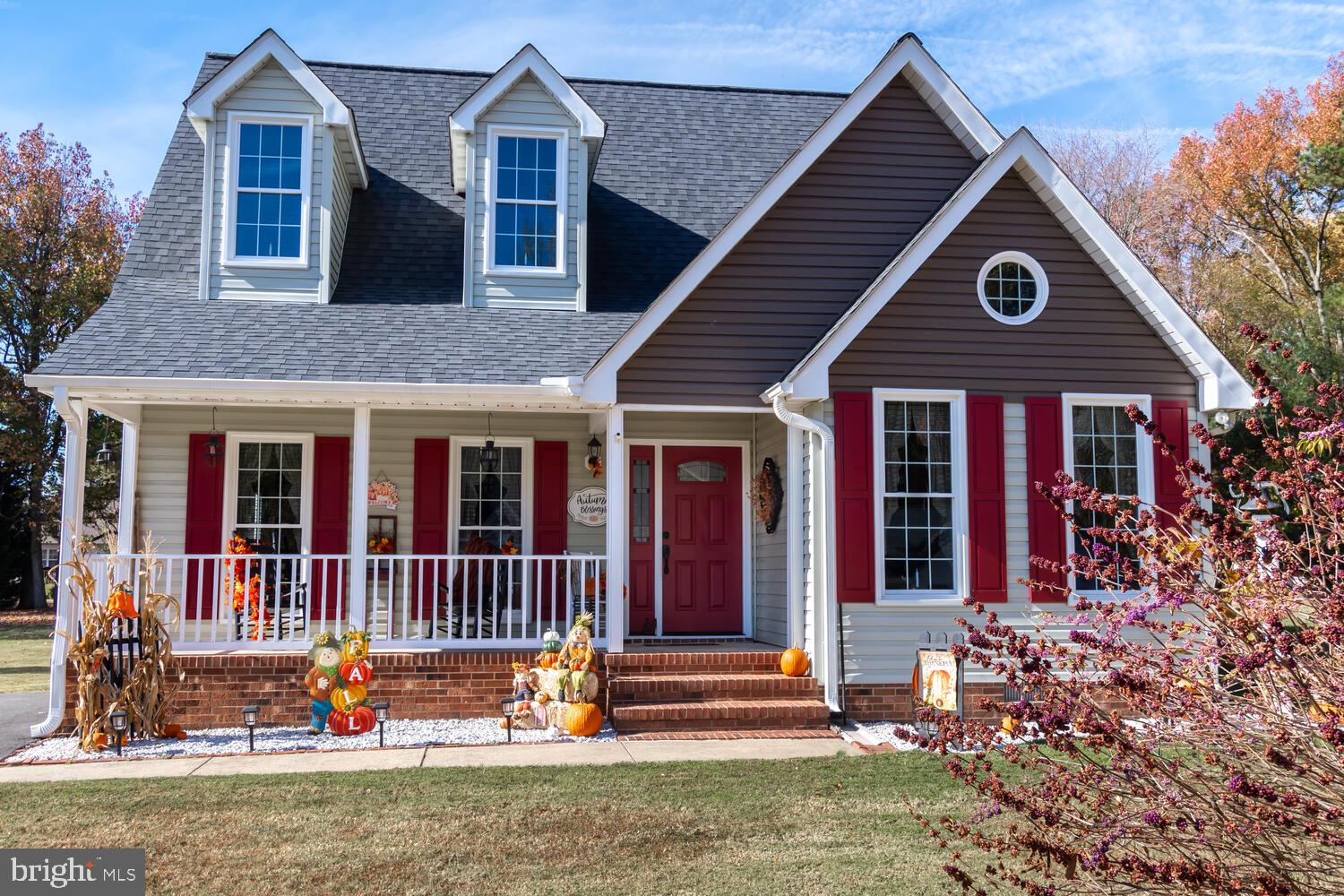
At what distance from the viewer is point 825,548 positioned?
31.0 ft

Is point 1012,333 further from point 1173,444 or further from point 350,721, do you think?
point 350,721

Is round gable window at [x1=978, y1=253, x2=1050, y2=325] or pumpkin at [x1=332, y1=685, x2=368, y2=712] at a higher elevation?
round gable window at [x1=978, y1=253, x2=1050, y2=325]

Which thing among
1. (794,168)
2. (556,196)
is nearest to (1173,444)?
(794,168)

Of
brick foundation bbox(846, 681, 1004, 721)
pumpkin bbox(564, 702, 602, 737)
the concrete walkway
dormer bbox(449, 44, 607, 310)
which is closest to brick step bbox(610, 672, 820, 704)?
brick foundation bbox(846, 681, 1004, 721)

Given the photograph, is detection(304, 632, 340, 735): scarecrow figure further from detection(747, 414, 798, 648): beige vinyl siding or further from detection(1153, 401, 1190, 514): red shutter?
detection(1153, 401, 1190, 514): red shutter

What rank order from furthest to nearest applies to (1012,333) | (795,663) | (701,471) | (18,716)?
(701,471), (18,716), (1012,333), (795,663)

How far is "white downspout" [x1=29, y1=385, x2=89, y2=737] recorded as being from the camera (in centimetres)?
898

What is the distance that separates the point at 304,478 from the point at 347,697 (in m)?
3.27

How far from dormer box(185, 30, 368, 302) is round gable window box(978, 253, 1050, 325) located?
22.1 feet

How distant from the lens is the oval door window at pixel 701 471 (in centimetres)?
1188

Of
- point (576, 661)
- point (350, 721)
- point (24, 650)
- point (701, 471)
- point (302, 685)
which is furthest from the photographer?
point (24, 650)

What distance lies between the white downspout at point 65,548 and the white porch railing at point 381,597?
30 cm

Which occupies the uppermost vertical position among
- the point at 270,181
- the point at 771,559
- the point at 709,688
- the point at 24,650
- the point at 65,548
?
the point at 270,181

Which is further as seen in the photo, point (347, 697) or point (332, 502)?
point (332, 502)
